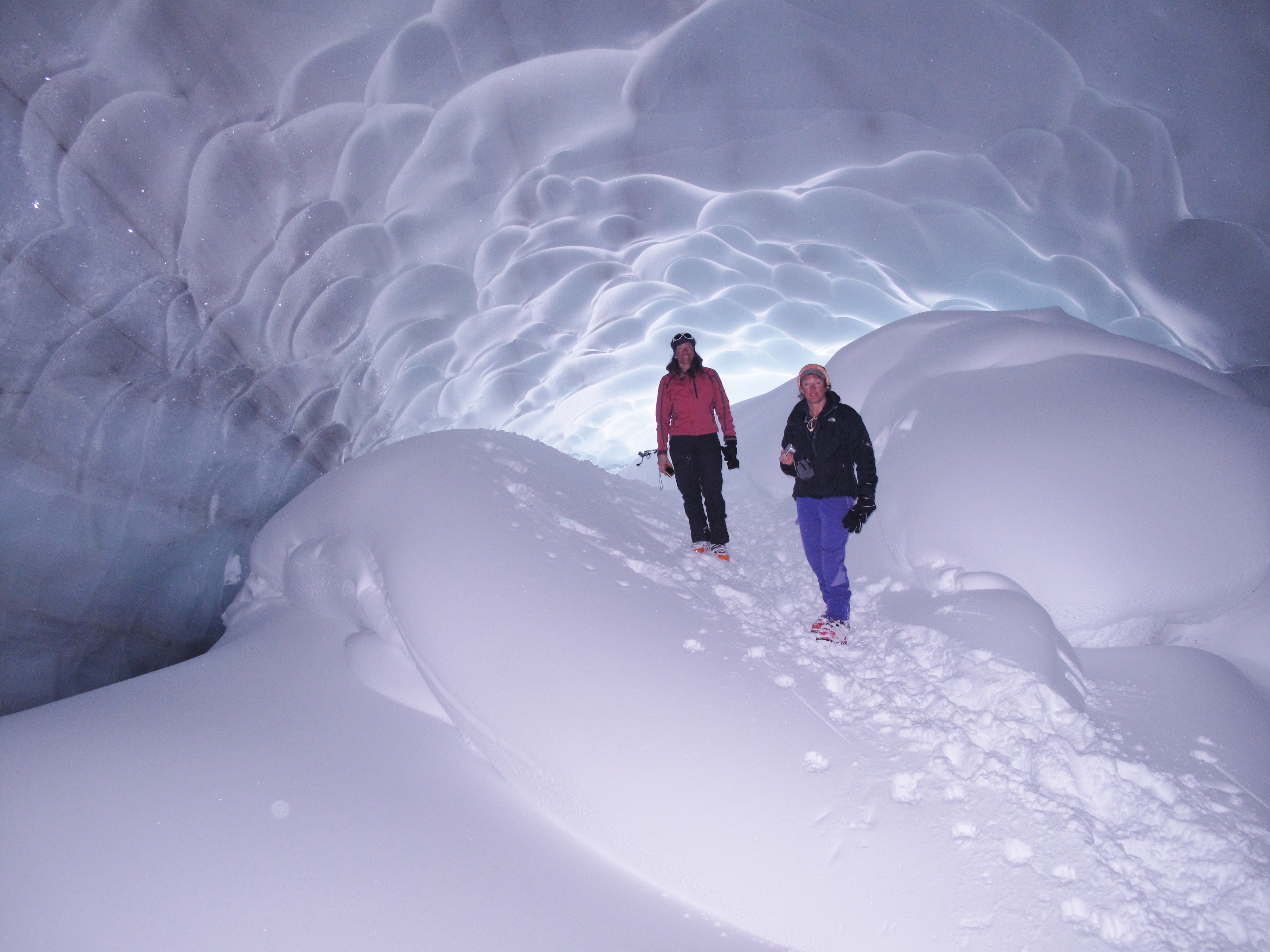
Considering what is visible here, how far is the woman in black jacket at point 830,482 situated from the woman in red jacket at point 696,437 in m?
0.79

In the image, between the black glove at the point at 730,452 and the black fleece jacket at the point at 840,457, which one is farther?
the black glove at the point at 730,452

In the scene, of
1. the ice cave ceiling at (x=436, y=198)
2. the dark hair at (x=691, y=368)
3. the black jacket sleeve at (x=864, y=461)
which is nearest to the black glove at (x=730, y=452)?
the dark hair at (x=691, y=368)

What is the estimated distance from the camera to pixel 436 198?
14.1ft

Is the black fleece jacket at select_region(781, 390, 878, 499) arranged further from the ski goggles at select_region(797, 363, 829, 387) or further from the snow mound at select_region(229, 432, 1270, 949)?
the snow mound at select_region(229, 432, 1270, 949)

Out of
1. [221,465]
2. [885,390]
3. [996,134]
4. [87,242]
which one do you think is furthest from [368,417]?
[996,134]

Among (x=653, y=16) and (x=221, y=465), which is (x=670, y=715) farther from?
(x=653, y=16)

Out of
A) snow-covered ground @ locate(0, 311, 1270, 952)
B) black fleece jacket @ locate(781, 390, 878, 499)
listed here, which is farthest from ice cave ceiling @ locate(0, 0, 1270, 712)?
black fleece jacket @ locate(781, 390, 878, 499)

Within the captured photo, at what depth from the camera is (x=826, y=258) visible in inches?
222

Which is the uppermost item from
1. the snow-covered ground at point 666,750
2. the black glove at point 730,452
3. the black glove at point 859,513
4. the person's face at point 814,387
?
the person's face at point 814,387

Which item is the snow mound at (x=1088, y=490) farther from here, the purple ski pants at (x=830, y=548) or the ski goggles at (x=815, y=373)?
the ski goggles at (x=815, y=373)

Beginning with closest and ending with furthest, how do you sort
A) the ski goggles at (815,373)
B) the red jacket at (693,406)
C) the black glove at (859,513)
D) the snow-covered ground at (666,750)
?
the snow-covered ground at (666,750), the black glove at (859,513), the ski goggles at (815,373), the red jacket at (693,406)

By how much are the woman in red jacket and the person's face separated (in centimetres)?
78

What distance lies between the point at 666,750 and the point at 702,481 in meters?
2.09

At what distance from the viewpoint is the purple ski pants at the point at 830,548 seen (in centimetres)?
283
